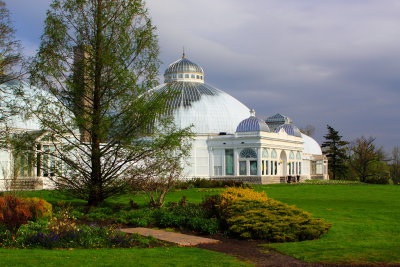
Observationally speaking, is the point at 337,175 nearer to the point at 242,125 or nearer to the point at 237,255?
the point at 242,125

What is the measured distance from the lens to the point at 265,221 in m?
15.7

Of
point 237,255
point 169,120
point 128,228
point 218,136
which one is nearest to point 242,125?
Answer: point 218,136

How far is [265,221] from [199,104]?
44567 millimetres

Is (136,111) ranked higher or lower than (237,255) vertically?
higher

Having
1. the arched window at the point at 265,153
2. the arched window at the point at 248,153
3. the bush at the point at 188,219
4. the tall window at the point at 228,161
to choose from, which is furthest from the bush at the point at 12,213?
the arched window at the point at 265,153

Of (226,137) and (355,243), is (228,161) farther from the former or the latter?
(355,243)

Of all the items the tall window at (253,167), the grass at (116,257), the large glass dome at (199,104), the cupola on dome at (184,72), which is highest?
the cupola on dome at (184,72)

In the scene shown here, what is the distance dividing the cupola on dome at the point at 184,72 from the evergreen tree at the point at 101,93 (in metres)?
42.6

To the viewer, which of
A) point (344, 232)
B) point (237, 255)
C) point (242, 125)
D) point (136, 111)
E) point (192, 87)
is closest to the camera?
point (237, 255)

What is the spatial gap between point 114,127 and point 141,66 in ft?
9.88

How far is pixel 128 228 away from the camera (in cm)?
1712

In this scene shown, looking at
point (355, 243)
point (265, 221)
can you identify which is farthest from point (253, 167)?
point (355, 243)

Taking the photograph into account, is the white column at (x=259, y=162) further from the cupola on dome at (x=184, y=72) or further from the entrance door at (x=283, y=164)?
the cupola on dome at (x=184, y=72)

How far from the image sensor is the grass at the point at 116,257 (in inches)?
425
